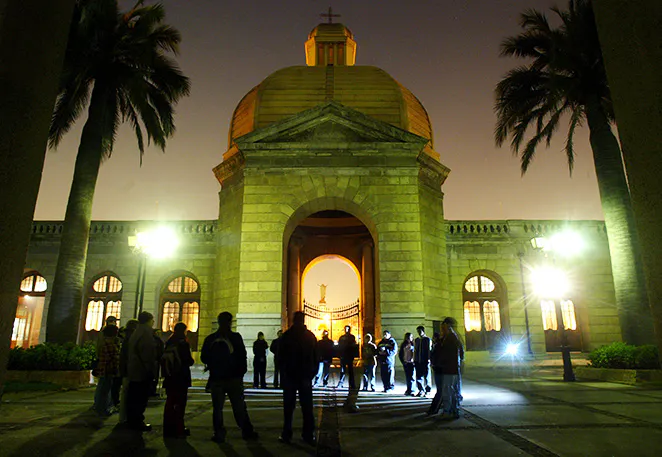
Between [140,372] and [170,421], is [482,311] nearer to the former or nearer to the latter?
[140,372]

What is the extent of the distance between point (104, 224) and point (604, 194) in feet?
80.9

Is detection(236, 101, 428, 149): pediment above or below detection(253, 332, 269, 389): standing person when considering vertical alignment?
above

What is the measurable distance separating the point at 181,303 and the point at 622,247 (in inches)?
833

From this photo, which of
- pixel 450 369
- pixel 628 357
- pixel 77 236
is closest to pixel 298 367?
pixel 450 369

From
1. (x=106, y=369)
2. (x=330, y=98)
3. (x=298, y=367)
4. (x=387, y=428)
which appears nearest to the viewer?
(x=298, y=367)

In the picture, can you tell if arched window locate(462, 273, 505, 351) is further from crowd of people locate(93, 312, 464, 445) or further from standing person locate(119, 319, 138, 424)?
standing person locate(119, 319, 138, 424)

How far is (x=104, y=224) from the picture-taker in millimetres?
27531

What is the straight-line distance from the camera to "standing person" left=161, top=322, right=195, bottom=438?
7.60 m

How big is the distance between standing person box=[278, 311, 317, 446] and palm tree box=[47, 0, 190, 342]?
35.1 feet

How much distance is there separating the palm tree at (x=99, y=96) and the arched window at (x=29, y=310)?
1243cm

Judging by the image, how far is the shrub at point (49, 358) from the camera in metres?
14.4

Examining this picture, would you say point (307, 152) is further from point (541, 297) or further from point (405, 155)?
point (541, 297)

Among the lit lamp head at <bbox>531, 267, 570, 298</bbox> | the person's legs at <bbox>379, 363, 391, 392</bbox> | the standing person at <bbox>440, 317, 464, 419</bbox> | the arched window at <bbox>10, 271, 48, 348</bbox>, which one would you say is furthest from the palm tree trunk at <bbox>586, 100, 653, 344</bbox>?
the arched window at <bbox>10, 271, 48, 348</bbox>

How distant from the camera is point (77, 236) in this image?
15938 mm
